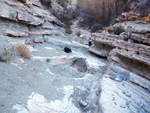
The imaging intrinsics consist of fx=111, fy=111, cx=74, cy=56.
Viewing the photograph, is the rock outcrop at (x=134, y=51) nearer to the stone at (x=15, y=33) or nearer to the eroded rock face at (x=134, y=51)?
the eroded rock face at (x=134, y=51)

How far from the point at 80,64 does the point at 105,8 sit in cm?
873

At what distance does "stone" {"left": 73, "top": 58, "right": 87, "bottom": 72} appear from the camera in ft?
16.9

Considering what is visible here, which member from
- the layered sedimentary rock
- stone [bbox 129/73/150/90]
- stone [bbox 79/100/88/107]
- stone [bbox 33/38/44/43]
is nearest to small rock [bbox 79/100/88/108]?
stone [bbox 79/100/88/107]

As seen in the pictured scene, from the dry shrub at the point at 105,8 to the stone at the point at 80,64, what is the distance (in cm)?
744

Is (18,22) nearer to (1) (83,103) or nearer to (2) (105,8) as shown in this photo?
(1) (83,103)

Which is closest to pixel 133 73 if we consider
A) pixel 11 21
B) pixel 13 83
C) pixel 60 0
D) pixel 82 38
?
pixel 13 83

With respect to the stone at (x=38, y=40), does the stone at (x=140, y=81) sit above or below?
below

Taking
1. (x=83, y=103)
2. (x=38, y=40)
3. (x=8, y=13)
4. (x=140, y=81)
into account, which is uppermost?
(x=8, y=13)

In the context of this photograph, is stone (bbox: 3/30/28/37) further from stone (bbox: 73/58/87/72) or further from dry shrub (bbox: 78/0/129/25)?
dry shrub (bbox: 78/0/129/25)

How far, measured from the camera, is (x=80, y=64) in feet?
17.9

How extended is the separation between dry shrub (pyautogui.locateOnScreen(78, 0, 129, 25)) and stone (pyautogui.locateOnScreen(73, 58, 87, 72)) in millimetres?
7437

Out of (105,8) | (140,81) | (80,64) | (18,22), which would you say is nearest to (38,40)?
(18,22)

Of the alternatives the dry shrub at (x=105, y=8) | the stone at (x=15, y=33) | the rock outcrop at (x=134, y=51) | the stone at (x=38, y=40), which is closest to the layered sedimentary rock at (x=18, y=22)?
the stone at (x=15, y=33)

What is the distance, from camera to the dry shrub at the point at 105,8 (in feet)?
35.2
